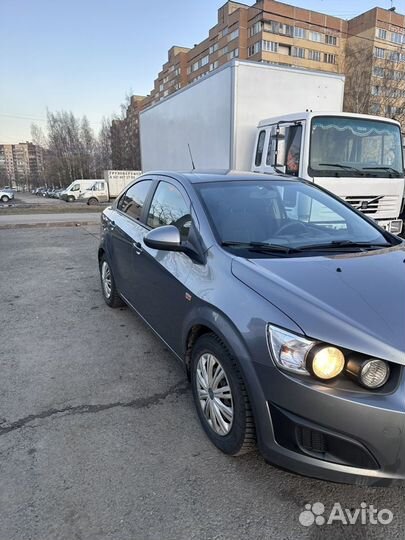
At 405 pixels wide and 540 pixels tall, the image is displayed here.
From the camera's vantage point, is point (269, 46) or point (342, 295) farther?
point (269, 46)

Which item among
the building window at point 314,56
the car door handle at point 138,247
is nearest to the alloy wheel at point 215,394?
the car door handle at point 138,247

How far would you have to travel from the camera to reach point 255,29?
59062 millimetres

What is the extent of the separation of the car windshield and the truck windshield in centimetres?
313

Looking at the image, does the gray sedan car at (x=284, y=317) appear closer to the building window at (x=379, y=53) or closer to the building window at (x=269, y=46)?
the building window at (x=379, y=53)

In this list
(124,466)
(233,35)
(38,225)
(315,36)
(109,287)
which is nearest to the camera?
(124,466)

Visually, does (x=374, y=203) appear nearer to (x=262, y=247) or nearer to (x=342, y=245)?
(x=342, y=245)

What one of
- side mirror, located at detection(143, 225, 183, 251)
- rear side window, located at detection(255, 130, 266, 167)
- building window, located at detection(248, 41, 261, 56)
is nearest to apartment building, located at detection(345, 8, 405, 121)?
rear side window, located at detection(255, 130, 266, 167)

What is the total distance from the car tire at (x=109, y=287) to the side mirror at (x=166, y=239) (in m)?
1.96

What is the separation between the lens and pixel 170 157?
10820 millimetres

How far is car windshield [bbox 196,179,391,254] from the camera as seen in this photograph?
2.67 m

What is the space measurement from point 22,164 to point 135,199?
145 m

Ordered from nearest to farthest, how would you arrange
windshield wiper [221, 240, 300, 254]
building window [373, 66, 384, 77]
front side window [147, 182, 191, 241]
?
1. windshield wiper [221, 240, 300, 254]
2. front side window [147, 182, 191, 241]
3. building window [373, 66, 384, 77]

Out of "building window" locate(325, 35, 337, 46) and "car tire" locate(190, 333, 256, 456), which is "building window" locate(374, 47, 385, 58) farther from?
"car tire" locate(190, 333, 256, 456)

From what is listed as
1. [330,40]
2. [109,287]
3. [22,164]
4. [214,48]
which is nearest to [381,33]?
[330,40]
